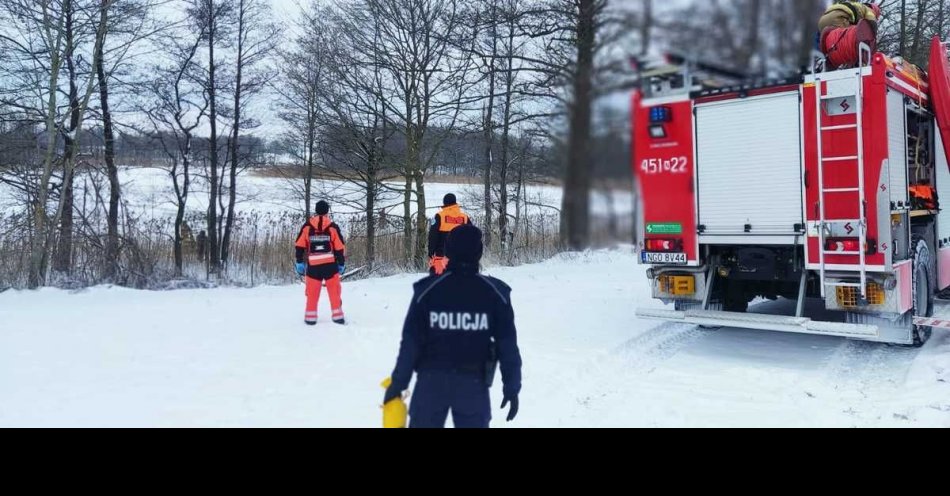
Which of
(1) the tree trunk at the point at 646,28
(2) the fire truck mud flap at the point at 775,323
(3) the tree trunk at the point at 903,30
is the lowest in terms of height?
(2) the fire truck mud flap at the point at 775,323

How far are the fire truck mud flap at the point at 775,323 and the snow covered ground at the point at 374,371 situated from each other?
398 millimetres

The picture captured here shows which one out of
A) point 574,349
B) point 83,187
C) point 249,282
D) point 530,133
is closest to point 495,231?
point 574,349

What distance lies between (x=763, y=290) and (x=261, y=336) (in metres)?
6.04

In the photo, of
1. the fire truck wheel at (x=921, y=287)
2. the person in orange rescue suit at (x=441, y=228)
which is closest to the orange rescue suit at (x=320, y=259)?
the person in orange rescue suit at (x=441, y=228)

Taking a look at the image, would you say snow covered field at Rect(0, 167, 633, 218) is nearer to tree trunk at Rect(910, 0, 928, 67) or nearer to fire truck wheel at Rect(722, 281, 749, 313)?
fire truck wheel at Rect(722, 281, 749, 313)

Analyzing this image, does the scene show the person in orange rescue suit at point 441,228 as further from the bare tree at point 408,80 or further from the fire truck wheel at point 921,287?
the fire truck wheel at point 921,287

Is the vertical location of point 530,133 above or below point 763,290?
above

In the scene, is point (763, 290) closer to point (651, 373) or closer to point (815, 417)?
point (651, 373)

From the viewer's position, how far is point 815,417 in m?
5.54

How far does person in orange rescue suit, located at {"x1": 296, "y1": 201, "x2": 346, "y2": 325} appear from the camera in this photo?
946 cm

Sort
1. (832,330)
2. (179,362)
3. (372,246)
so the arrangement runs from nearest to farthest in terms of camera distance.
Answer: (832,330) < (179,362) < (372,246)

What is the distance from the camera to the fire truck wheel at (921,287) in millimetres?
7777

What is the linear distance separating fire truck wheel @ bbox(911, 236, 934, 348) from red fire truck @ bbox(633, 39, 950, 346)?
2cm

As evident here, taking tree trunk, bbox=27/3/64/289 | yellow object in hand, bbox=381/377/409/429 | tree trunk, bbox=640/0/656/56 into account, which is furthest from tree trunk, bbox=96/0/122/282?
tree trunk, bbox=640/0/656/56
